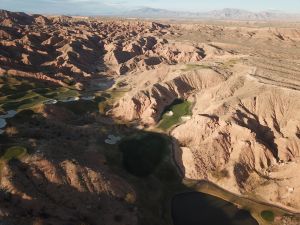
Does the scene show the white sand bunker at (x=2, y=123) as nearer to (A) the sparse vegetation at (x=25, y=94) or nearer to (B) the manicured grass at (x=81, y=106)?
(A) the sparse vegetation at (x=25, y=94)

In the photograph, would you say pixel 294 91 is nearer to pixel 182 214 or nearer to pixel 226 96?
pixel 226 96

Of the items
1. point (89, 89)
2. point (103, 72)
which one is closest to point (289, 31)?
point (103, 72)

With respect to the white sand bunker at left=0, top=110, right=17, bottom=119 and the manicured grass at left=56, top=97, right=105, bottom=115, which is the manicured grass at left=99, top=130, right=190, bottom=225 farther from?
the white sand bunker at left=0, top=110, right=17, bottom=119

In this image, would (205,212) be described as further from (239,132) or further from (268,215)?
(239,132)

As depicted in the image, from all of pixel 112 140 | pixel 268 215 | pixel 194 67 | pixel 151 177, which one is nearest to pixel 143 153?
pixel 112 140

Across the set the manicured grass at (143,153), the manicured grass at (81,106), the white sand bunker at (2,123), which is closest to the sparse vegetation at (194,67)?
the manicured grass at (81,106)
